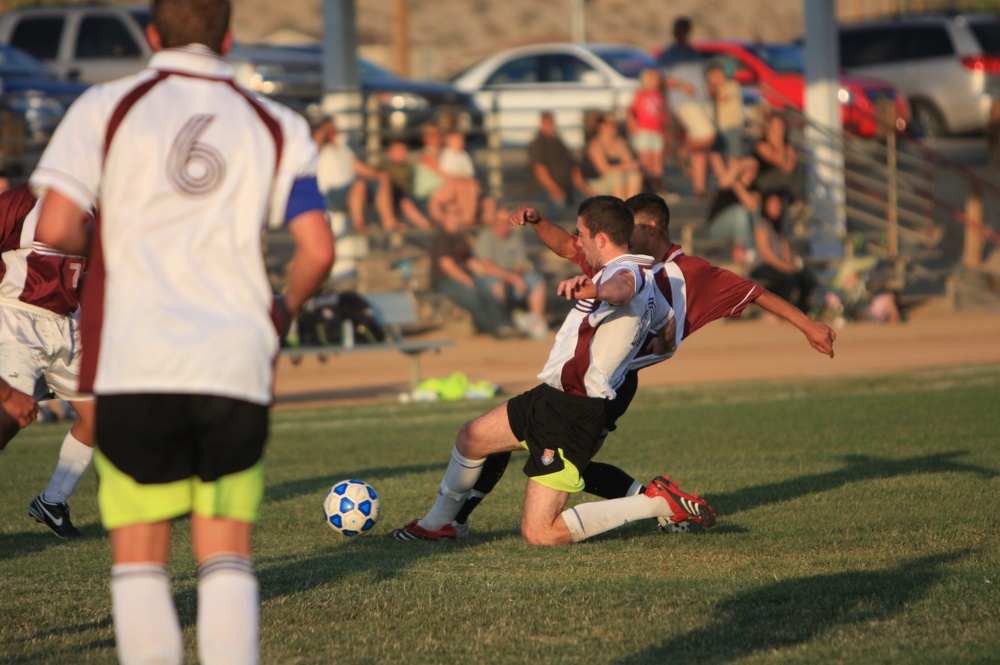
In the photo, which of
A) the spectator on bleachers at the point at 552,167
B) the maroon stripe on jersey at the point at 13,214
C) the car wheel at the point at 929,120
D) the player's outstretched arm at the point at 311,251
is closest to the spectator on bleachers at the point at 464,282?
the spectator on bleachers at the point at 552,167

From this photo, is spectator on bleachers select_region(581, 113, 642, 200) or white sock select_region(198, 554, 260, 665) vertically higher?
spectator on bleachers select_region(581, 113, 642, 200)

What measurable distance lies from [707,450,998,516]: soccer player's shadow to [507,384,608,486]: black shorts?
1375 millimetres

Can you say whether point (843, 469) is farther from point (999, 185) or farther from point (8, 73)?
point (999, 185)

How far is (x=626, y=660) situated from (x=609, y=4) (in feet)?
247

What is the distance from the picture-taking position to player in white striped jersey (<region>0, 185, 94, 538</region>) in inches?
281

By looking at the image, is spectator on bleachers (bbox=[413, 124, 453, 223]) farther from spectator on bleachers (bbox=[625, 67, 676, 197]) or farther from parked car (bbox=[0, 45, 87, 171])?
parked car (bbox=[0, 45, 87, 171])

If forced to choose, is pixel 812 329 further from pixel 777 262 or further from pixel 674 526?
pixel 777 262

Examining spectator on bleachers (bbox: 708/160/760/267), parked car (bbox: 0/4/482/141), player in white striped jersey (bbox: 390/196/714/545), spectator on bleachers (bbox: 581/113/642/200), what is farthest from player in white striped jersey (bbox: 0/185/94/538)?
parked car (bbox: 0/4/482/141)

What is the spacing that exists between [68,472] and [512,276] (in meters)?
11.4

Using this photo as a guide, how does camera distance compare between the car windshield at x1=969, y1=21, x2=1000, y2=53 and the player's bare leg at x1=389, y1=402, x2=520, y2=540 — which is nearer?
the player's bare leg at x1=389, y1=402, x2=520, y2=540

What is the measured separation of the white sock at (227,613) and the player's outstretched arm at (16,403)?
779 millimetres

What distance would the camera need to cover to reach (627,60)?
27062 millimetres

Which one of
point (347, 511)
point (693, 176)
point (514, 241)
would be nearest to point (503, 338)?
point (514, 241)

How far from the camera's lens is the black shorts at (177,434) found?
3.47 metres
